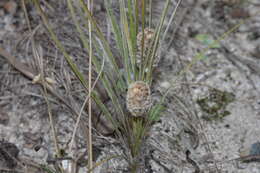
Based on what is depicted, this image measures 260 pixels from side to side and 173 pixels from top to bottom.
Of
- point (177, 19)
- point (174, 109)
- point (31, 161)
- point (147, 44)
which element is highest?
point (177, 19)

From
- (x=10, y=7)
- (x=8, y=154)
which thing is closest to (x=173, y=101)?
(x=8, y=154)

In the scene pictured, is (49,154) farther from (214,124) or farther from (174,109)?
(214,124)

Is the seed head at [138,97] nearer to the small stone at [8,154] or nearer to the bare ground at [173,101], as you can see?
the bare ground at [173,101]

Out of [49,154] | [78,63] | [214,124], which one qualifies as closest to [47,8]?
[78,63]

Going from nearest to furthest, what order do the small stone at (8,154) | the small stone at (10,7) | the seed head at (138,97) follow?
the seed head at (138,97) < the small stone at (8,154) < the small stone at (10,7)

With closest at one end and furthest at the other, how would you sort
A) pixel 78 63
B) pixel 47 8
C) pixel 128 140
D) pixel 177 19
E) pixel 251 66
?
1. pixel 128 140
2. pixel 78 63
3. pixel 251 66
4. pixel 47 8
5. pixel 177 19

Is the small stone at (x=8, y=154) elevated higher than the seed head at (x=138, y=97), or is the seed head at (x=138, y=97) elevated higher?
the seed head at (x=138, y=97)

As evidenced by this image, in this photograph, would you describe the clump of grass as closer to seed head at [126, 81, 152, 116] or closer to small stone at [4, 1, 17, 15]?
seed head at [126, 81, 152, 116]

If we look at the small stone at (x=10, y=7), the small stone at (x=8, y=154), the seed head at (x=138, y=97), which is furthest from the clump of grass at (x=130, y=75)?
the small stone at (x=10, y=7)
